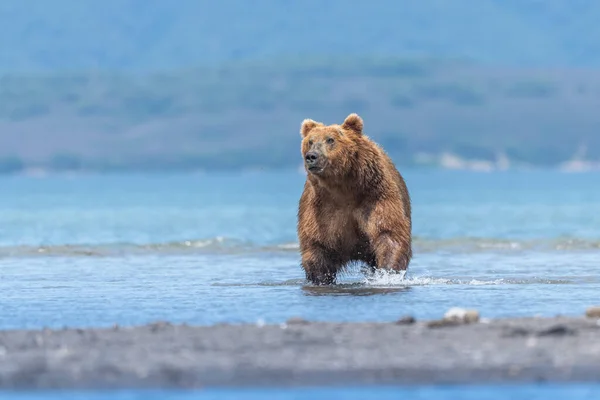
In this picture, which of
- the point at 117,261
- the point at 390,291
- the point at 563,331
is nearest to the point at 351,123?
the point at 390,291

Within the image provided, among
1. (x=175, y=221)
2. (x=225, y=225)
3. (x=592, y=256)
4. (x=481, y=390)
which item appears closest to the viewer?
(x=481, y=390)

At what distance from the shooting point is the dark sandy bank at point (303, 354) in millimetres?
9766

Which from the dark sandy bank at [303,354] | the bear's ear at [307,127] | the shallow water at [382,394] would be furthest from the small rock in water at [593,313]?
the bear's ear at [307,127]

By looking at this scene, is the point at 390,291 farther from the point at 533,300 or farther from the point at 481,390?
the point at 481,390

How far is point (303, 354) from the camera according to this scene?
10430mm

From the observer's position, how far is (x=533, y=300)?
1498 cm

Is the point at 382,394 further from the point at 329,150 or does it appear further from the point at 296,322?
the point at 329,150

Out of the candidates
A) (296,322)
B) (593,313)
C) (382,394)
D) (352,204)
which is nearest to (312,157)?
(352,204)

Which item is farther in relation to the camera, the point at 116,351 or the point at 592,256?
the point at 592,256

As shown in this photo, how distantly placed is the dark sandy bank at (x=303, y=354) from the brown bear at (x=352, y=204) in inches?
149

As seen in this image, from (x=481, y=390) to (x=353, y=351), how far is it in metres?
1.30

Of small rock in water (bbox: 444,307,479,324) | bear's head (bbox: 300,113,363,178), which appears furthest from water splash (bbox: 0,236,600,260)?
small rock in water (bbox: 444,307,479,324)

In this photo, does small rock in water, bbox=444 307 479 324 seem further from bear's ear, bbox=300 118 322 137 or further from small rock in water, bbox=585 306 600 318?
bear's ear, bbox=300 118 322 137

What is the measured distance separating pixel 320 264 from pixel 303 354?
5757 mm
